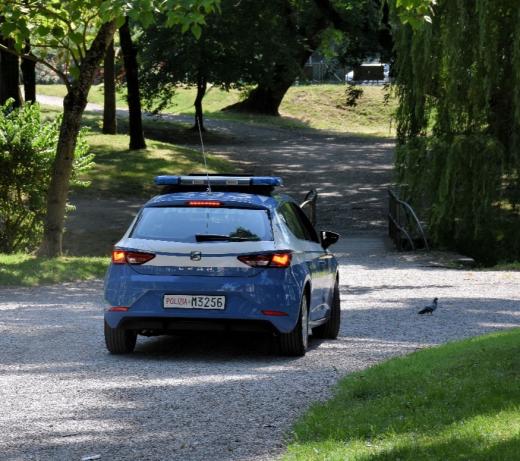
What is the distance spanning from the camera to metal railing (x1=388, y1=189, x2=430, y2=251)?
28.5 m

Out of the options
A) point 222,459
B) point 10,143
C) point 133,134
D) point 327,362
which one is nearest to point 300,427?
point 222,459

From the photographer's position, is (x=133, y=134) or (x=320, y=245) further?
(x=133, y=134)

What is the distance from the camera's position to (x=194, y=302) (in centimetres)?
1133

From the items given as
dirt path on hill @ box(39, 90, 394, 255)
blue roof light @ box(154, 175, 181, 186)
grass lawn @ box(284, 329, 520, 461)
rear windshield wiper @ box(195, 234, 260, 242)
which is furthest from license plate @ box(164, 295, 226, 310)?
dirt path on hill @ box(39, 90, 394, 255)

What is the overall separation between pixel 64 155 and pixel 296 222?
10920mm

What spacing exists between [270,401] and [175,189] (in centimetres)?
373

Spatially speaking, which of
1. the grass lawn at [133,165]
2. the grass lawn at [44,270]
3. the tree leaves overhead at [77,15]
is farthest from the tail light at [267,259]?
the grass lawn at [133,165]

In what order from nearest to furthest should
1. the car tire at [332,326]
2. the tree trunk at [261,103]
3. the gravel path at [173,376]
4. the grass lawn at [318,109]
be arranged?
the gravel path at [173,376] < the car tire at [332,326] < the grass lawn at [318,109] < the tree trunk at [261,103]

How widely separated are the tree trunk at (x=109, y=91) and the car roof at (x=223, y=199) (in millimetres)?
35358

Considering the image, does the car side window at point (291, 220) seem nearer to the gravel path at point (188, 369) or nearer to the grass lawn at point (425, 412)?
the gravel path at point (188, 369)

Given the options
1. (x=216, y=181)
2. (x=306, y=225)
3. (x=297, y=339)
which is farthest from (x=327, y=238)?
(x=297, y=339)

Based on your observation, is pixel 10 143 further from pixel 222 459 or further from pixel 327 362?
pixel 222 459

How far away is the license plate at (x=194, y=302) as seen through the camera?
1130 centimetres

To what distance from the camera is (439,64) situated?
27.5 m
